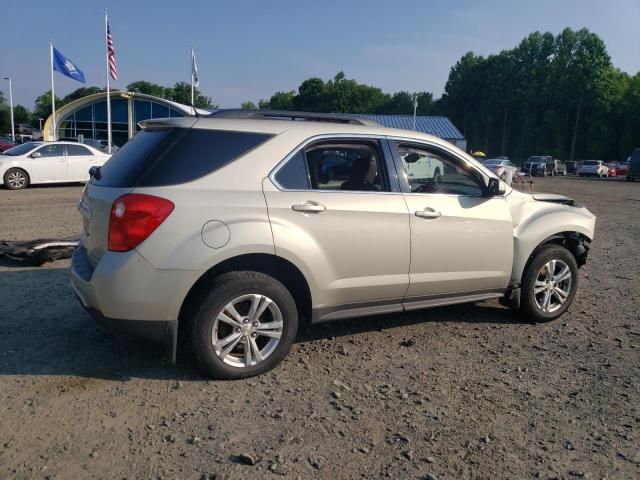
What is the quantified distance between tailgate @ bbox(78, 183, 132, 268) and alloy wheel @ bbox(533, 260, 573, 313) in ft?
12.5

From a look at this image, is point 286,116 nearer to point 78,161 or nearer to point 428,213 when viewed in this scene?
point 428,213

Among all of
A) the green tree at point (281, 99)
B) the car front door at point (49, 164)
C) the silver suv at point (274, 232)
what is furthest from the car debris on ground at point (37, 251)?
the green tree at point (281, 99)

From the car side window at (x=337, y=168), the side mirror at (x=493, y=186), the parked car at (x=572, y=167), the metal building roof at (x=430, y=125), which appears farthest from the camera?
the parked car at (x=572, y=167)

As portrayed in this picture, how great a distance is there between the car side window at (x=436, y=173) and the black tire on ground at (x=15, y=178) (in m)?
15.8

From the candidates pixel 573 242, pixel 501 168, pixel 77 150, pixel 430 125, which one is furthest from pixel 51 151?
pixel 430 125

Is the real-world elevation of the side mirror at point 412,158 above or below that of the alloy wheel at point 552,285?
above

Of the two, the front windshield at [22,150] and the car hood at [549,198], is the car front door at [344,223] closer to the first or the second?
the car hood at [549,198]

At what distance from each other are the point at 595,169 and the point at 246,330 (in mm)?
55841

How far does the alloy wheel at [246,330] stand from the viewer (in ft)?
12.1

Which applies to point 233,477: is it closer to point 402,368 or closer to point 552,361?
point 402,368

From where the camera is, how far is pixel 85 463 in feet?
9.12

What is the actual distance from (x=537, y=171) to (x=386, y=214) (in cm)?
5085

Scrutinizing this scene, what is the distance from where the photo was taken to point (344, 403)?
11.5 feet

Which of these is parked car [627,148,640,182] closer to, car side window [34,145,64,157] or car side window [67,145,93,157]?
car side window [67,145,93,157]
